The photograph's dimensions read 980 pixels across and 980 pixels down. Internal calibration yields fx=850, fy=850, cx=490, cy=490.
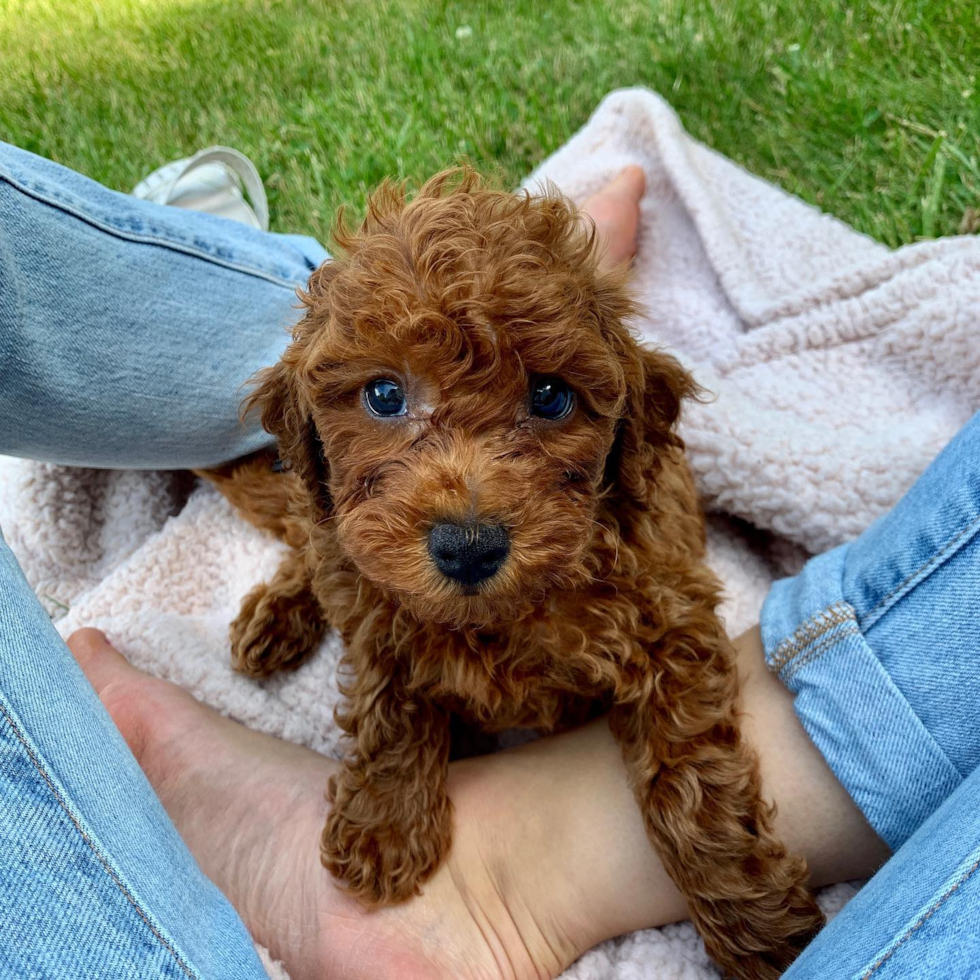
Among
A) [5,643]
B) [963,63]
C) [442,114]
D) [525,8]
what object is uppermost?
[963,63]

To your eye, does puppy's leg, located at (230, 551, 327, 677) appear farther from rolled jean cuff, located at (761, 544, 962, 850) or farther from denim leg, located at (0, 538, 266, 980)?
rolled jean cuff, located at (761, 544, 962, 850)

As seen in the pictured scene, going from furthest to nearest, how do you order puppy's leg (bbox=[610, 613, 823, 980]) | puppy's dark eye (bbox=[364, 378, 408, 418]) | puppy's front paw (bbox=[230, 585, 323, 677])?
puppy's front paw (bbox=[230, 585, 323, 677]), puppy's leg (bbox=[610, 613, 823, 980]), puppy's dark eye (bbox=[364, 378, 408, 418])

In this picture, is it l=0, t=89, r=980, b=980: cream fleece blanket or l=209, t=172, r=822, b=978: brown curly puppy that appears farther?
l=0, t=89, r=980, b=980: cream fleece blanket

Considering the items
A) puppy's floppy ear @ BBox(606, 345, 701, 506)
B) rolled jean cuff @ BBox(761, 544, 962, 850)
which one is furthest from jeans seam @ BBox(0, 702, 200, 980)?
rolled jean cuff @ BBox(761, 544, 962, 850)

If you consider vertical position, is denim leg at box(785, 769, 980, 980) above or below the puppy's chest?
above

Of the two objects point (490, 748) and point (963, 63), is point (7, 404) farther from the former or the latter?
point (963, 63)

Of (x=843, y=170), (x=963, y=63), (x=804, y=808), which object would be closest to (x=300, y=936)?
(x=804, y=808)
